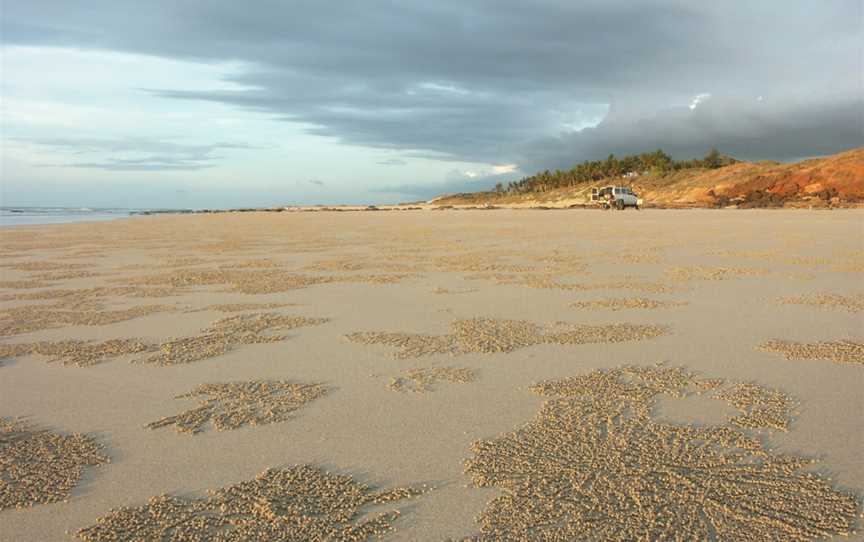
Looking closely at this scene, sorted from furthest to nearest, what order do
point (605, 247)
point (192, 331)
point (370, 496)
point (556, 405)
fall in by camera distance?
point (605, 247) < point (192, 331) < point (556, 405) < point (370, 496)

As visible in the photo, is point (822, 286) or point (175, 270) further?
point (175, 270)

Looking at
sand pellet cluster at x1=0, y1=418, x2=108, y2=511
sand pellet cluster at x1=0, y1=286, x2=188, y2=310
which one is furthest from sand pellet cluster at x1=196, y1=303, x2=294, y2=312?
sand pellet cluster at x1=0, y1=418, x2=108, y2=511

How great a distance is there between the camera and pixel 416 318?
16.4 feet

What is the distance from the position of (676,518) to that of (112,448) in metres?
2.17

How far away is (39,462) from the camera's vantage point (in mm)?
2350

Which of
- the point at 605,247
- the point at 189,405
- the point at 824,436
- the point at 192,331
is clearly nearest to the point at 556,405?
the point at 824,436

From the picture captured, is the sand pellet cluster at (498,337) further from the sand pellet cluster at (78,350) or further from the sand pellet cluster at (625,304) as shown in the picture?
the sand pellet cluster at (78,350)

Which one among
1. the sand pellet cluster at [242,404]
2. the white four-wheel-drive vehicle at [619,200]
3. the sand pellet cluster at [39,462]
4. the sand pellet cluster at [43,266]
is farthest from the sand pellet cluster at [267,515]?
the white four-wheel-drive vehicle at [619,200]

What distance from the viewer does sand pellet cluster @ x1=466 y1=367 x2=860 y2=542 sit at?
186 centimetres

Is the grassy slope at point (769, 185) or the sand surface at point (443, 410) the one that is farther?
the grassy slope at point (769, 185)

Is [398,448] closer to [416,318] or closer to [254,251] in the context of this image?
[416,318]

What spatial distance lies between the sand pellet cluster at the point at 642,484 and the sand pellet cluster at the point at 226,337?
226cm

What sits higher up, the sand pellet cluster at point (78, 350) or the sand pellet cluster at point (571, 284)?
the sand pellet cluster at point (78, 350)

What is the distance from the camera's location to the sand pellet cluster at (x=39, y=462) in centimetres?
210
